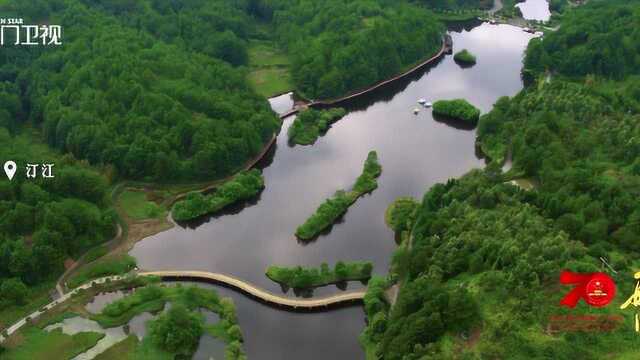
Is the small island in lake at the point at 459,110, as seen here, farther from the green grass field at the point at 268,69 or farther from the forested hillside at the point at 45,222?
the forested hillside at the point at 45,222

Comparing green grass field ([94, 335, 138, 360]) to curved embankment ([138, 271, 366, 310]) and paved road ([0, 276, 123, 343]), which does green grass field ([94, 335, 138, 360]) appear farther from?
curved embankment ([138, 271, 366, 310])

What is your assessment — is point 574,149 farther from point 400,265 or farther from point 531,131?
point 400,265

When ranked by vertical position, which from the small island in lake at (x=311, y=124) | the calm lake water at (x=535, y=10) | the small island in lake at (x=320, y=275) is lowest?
the small island in lake at (x=320, y=275)

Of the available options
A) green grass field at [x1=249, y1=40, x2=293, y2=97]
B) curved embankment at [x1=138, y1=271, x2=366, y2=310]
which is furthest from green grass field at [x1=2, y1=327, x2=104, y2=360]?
green grass field at [x1=249, y1=40, x2=293, y2=97]

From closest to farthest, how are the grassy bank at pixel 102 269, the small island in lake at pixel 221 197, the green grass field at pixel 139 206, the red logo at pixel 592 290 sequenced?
the red logo at pixel 592 290 → the grassy bank at pixel 102 269 → the green grass field at pixel 139 206 → the small island in lake at pixel 221 197

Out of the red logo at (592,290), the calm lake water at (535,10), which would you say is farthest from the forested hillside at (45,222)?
the calm lake water at (535,10)

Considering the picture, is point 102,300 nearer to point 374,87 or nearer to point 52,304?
point 52,304
